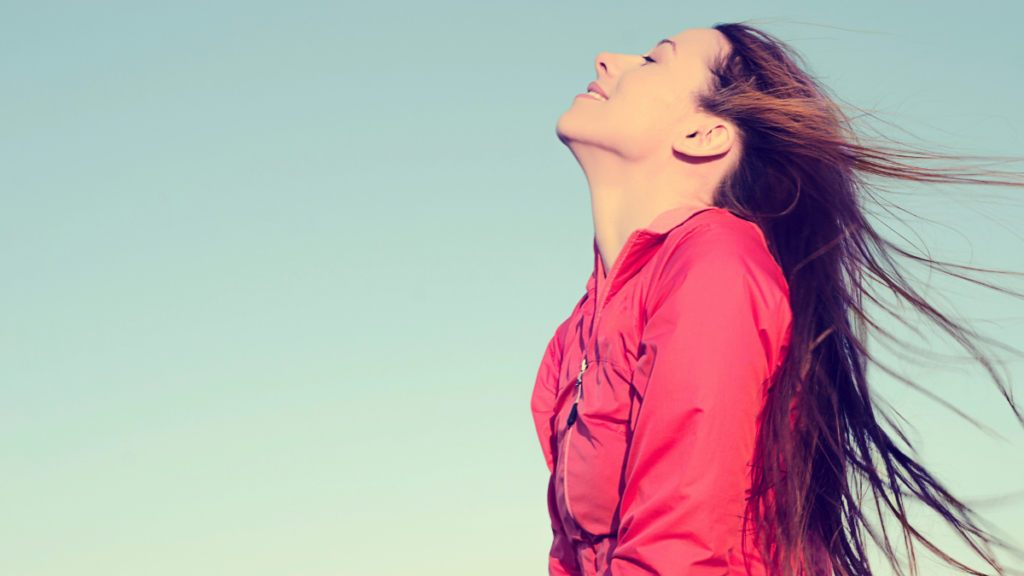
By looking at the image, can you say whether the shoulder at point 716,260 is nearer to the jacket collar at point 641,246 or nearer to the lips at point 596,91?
the jacket collar at point 641,246

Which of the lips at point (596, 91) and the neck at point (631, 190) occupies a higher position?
the lips at point (596, 91)

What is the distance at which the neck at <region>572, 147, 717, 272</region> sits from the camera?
2.88 m

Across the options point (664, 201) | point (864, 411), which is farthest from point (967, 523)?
point (664, 201)

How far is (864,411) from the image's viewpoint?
2.52m

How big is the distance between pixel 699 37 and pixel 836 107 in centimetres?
55

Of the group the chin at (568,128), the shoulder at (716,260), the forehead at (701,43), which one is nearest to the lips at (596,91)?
the chin at (568,128)

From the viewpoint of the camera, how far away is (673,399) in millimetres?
2146

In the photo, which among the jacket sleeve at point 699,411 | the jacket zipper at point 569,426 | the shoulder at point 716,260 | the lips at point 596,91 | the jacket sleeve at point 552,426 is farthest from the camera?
the lips at point 596,91

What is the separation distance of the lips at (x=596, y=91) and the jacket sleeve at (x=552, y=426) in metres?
1.00

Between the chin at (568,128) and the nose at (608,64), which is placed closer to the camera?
the chin at (568,128)

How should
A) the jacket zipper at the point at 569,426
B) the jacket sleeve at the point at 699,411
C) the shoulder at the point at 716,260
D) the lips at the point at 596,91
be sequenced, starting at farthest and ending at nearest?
the lips at the point at 596,91, the jacket zipper at the point at 569,426, the shoulder at the point at 716,260, the jacket sleeve at the point at 699,411

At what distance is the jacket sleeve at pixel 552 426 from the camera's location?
9.40ft

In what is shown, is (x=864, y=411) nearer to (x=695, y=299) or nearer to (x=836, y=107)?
(x=695, y=299)

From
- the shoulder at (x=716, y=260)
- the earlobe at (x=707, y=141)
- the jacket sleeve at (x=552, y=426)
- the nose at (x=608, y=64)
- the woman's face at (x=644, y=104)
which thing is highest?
the nose at (x=608, y=64)
